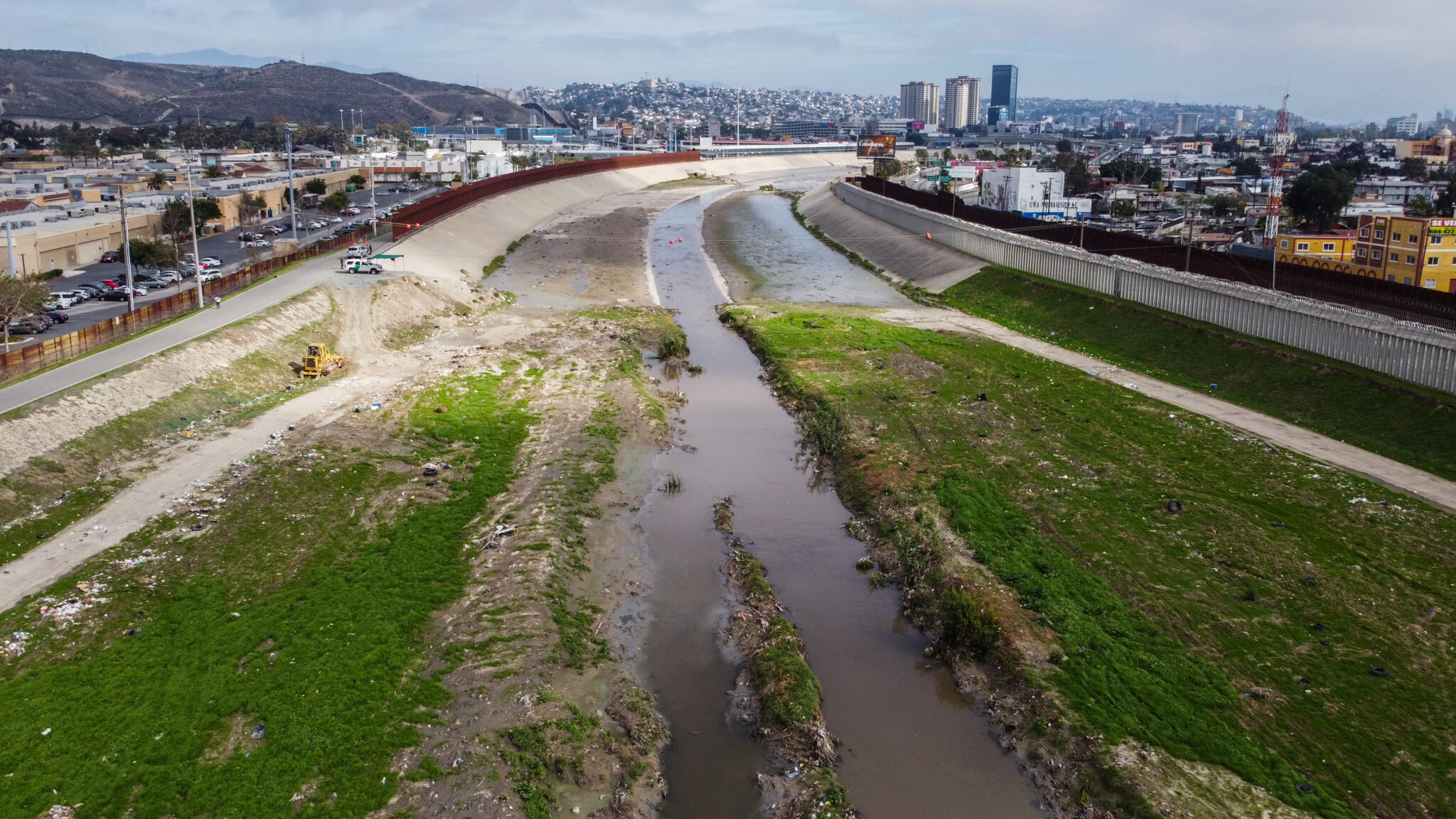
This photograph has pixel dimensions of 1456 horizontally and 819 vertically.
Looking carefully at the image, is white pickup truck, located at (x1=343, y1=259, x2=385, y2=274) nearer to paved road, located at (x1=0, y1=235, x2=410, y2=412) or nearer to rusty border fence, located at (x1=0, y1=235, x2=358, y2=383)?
paved road, located at (x1=0, y1=235, x2=410, y2=412)

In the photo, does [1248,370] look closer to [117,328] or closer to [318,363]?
[318,363]

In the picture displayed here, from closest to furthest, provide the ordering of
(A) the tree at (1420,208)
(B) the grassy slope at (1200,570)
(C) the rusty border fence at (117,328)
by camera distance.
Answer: (B) the grassy slope at (1200,570)
(C) the rusty border fence at (117,328)
(A) the tree at (1420,208)

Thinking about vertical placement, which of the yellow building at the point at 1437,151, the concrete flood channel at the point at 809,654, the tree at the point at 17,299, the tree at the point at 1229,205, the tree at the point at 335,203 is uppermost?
the yellow building at the point at 1437,151

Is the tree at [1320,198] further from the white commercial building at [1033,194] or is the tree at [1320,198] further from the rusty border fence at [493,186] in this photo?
the rusty border fence at [493,186]

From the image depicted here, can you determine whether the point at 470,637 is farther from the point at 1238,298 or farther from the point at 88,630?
the point at 1238,298

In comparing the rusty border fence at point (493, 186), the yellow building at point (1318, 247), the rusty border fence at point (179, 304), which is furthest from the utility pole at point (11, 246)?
the yellow building at point (1318, 247)

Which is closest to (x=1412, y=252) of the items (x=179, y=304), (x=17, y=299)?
(x=179, y=304)
